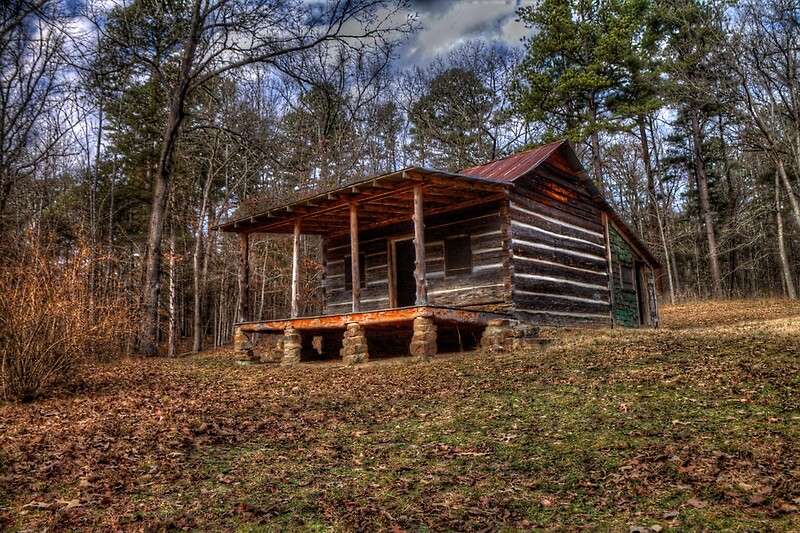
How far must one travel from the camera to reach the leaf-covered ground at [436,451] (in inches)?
160

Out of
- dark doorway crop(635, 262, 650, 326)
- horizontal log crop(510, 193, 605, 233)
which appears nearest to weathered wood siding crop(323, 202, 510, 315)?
horizontal log crop(510, 193, 605, 233)

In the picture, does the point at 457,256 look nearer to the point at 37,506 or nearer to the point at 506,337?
the point at 506,337

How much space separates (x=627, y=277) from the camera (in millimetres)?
20328

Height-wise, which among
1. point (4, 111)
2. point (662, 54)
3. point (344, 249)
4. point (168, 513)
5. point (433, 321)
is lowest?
point (168, 513)

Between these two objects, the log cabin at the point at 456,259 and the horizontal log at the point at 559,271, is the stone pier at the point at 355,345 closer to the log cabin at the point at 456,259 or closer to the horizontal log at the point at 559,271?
the log cabin at the point at 456,259

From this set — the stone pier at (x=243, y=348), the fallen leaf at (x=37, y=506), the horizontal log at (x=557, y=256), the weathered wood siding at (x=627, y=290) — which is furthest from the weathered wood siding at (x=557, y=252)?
the fallen leaf at (x=37, y=506)

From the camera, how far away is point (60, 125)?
848 inches

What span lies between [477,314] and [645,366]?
14.9ft

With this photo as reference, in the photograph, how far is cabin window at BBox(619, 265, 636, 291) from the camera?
1980 cm

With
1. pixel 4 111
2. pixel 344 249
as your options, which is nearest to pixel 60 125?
pixel 4 111

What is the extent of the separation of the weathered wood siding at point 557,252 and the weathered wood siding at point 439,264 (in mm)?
565

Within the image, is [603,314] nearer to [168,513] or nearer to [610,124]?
[610,124]

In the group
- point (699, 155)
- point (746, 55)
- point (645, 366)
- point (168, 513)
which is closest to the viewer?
point (168, 513)

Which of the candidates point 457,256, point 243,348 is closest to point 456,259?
point 457,256
